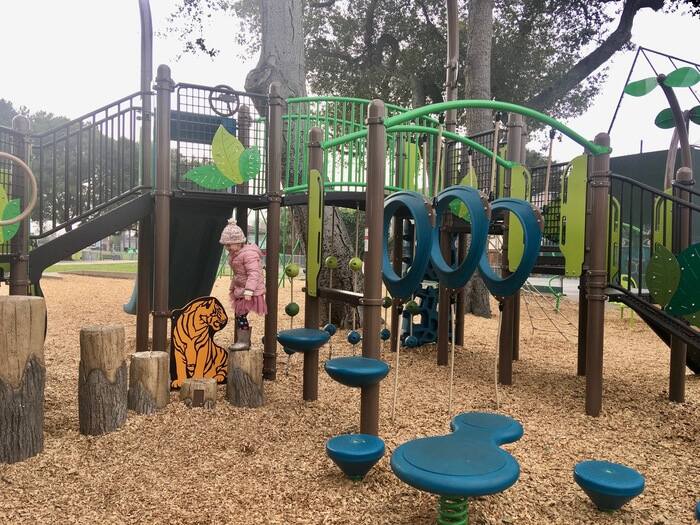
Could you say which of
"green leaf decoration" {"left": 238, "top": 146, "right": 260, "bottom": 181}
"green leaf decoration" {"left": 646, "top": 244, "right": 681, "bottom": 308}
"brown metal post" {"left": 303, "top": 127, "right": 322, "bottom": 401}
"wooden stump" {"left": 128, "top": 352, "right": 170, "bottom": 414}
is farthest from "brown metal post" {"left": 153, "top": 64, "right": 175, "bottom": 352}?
"green leaf decoration" {"left": 646, "top": 244, "right": 681, "bottom": 308}

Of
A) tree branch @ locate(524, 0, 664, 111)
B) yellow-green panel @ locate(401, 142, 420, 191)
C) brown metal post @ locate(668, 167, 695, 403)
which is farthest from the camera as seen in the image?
tree branch @ locate(524, 0, 664, 111)

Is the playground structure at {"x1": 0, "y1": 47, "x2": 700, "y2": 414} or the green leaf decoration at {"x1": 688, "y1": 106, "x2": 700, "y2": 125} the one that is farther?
the green leaf decoration at {"x1": 688, "y1": 106, "x2": 700, "y2": 125}

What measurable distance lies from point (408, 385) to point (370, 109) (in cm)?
301

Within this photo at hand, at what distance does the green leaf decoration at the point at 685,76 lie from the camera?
21.8 feet

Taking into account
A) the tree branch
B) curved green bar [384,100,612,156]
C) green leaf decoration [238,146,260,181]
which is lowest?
green leaf decoration [238,146,260,181]

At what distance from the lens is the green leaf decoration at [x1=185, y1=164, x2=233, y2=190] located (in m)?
5.46

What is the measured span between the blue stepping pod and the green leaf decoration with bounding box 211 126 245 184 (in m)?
3.67

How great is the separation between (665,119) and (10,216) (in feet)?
27.3

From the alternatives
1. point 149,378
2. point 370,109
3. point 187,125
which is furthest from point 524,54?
point 149,378

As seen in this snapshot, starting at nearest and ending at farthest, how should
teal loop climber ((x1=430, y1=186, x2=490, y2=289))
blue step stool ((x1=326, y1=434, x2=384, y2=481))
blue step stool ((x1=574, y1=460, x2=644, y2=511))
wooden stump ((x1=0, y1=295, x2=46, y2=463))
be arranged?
blue step stool ((x1=574, y1=460, x2=644, y2=511)), blue step stool ((x1=326, y1=434, x2=384, y2=481)), wooden stump ((x1=0, y1=295, x2=46, y2=463)), teal loop climber ((x1=430, y1=186, x2=490, y2=289))

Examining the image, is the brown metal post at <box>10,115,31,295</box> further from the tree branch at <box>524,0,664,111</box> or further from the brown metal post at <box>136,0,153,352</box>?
the tree branch at <box>524,0,664,111</box>

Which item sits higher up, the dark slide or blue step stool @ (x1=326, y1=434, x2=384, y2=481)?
the dark slide

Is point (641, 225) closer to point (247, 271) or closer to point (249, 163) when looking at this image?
point (247, 271)

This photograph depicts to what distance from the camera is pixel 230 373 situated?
4.51 metres
